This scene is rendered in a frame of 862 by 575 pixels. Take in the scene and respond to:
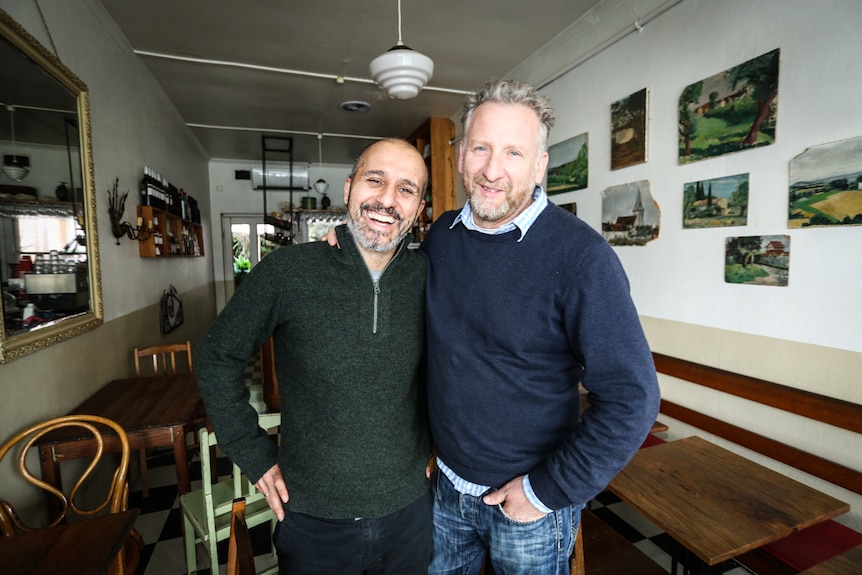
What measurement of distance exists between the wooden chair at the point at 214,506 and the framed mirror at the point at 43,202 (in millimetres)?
864

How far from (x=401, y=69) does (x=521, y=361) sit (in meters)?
2.11

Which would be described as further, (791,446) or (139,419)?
(139,419)

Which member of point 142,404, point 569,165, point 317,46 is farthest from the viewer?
point 317,46

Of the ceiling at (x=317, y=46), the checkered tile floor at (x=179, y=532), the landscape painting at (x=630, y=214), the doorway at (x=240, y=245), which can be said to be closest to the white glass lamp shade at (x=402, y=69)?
the ceiling at (x=317, y=46)

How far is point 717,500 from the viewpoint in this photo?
143cm

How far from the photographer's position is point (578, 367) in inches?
44.2

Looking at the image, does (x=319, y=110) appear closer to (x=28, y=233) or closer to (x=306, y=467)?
(x=28, y=233)

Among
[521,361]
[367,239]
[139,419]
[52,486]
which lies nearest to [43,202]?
[139,419]

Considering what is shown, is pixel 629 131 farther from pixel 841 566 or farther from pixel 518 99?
pixel 841 566

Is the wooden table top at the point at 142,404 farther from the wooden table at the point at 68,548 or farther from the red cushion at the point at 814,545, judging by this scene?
the red cushion at the point at 814,545

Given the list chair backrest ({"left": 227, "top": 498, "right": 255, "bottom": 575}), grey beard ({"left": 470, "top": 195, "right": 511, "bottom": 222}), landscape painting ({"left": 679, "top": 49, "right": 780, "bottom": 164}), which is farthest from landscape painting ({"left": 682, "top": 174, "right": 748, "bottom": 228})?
chair backrest ({"left": 227, "top": 498, "right": 255, "bottom": 575})

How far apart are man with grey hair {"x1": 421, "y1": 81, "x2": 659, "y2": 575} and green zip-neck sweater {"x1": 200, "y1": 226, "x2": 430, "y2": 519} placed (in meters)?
0.12

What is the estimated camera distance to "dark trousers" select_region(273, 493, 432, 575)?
1118 mm

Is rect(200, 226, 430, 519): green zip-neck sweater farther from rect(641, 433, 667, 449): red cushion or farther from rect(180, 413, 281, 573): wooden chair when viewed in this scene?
rect(641, 433, 667, 449): red cushion
